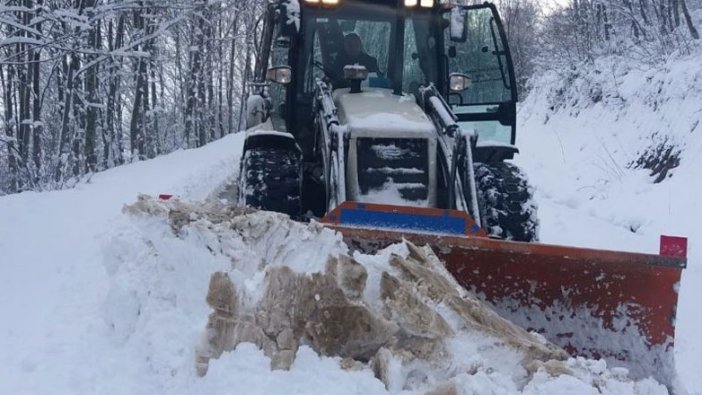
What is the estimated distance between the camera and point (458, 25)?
592 centimetres

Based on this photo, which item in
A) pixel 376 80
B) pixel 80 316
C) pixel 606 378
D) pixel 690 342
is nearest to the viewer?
pixel 606 378

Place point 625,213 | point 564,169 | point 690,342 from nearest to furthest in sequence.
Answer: point 690,342 < point 625,213 < point 564,169

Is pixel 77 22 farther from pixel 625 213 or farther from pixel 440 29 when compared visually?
pixel 625 213

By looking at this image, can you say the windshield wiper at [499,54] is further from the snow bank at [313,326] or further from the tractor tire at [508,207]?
the snow bank at [313,326]

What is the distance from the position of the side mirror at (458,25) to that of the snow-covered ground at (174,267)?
2.85 m

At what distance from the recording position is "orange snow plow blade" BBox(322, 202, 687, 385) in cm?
394

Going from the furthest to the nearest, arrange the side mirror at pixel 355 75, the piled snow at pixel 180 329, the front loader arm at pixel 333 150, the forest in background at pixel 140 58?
the forest in background at pixel 140 58 < the side mirror at pixel 355 75 < the front loader arm at pixel 333 150 < the piled snow at pixel 180 329

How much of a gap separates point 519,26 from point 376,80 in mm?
31235

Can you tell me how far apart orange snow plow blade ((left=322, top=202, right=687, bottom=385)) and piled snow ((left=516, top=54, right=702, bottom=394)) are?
359 mm

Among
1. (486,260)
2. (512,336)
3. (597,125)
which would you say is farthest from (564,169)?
(512,336)

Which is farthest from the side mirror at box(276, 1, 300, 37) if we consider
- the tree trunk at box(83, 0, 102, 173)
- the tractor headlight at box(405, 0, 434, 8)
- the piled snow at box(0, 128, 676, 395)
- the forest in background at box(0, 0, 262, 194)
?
the tree trunk at box(83, 0, 102, 173)

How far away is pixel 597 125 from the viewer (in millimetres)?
13914

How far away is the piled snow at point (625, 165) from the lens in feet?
25.9

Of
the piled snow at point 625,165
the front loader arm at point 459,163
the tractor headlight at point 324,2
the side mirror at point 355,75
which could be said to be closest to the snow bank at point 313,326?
the front loader arm at point 459,163
